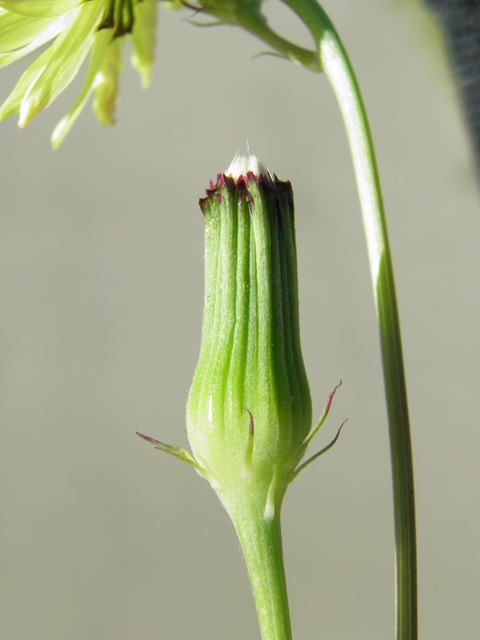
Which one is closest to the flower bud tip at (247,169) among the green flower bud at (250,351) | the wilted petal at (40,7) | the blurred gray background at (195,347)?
the green flower bud at (250,351)

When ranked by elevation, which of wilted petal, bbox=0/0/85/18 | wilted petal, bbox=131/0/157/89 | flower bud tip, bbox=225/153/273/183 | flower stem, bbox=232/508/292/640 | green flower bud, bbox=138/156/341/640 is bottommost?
flower stem, bbox=232/508/292/640

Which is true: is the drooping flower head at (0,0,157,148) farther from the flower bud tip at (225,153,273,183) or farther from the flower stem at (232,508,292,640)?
the flower stem at (232,508,292,640)

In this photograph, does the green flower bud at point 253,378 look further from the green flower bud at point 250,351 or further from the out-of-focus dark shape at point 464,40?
the out-of-focus dark shape at point 464,40

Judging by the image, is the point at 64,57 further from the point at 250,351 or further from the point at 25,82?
the point at 250,351

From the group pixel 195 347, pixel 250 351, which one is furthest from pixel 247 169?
pixel 195 347

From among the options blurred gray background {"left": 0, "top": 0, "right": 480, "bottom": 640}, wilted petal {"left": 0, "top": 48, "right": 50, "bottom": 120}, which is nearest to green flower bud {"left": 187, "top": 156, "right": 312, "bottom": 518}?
wilted petal {"left": 0, "top": 48, "right": 50, "bottom": 120}

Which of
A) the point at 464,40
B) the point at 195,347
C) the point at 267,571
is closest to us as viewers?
the point at 267,571

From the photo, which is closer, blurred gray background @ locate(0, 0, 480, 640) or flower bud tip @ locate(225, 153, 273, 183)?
flower bud tip @ locate(225, 153, 273, 183)
